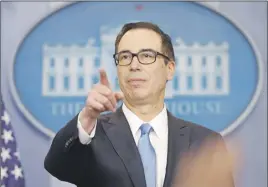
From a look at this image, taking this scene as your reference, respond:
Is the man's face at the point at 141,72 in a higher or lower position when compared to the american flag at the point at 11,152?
higher

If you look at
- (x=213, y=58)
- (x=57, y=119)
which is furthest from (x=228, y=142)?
(x=57, y=119)

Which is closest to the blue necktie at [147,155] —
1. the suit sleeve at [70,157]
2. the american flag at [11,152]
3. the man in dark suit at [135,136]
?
the man in dark suit at [135,136]

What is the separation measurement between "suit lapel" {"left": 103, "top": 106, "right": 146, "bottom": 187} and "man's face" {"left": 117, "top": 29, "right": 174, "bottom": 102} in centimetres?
8

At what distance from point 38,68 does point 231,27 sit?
34.0 inches

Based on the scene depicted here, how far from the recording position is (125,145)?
4.05 feet

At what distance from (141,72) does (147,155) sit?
0.71 feet

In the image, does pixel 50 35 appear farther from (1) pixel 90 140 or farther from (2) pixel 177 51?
(1) pixel 90 140

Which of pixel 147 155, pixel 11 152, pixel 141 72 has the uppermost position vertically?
pixel 141 72

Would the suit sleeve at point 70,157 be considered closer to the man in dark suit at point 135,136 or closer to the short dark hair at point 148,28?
the man in dark suit at point 135,136

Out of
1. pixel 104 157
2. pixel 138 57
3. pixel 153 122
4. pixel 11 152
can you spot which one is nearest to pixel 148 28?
pixel 138 57

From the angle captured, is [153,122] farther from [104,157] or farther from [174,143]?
[104,157]

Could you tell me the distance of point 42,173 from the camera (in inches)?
81.7

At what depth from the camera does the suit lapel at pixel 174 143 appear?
1.22 m

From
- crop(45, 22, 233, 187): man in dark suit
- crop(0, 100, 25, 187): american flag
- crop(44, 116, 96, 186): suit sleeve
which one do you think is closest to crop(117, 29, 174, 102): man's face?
crop(45, 22, 233, 187): man in dark suit
